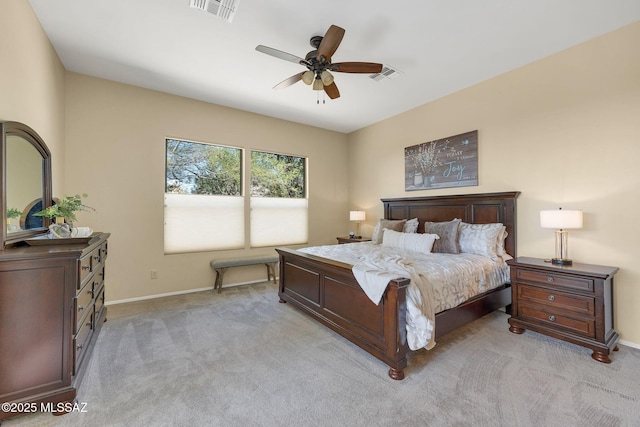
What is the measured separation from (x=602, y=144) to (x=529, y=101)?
0.89m

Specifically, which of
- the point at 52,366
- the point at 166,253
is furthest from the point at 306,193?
the point at 52,366

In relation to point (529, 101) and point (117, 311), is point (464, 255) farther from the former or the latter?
point (117, 311)

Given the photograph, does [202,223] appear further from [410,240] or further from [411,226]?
[411,226]

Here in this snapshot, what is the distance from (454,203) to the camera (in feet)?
12.7

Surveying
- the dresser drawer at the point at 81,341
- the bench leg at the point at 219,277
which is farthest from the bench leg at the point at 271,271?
the dresser drawer at the point at 81,341

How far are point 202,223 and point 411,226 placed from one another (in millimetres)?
3374

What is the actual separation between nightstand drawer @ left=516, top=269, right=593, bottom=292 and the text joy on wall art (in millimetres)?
1461

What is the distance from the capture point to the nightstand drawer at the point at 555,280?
2.35 m

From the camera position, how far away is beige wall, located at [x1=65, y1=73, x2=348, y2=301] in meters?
3.46

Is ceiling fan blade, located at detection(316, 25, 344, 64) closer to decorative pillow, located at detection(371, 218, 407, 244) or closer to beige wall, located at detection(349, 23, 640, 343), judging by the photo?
beige wall, located at detection(349, 23, 640, 343)

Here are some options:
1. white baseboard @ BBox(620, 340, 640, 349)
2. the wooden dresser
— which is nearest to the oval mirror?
the wooden dresser

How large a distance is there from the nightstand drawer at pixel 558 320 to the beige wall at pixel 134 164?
12.7ft

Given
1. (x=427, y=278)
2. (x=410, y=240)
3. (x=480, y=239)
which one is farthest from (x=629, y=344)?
(x=410, y=240)

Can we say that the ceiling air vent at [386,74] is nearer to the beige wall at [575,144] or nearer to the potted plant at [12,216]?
the beige wall at [575,144]
